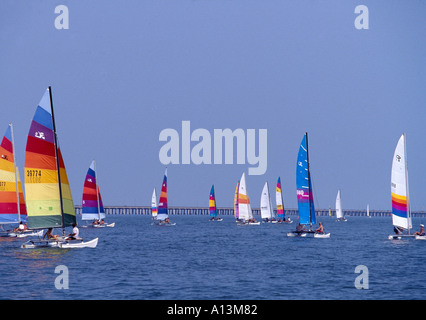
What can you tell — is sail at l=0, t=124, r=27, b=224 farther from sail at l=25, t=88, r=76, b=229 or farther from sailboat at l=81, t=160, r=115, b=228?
sailboat at l=81, t=160, r=115, b=228

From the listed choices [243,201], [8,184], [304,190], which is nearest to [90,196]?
[243,201]

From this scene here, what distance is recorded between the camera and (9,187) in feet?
213

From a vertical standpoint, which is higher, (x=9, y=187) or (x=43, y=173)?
(x=43, y=173)

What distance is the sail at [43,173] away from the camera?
45938 millimetres

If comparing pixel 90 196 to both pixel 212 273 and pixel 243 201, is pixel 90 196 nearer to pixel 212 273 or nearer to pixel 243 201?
pixel 243 201

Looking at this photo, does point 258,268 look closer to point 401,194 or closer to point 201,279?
point 201,279

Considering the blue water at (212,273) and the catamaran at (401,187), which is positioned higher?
the catamaran at (401,187)

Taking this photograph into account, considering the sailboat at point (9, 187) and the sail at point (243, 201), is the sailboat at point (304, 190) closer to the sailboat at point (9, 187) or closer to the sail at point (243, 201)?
the sailboat at point (9, 187)

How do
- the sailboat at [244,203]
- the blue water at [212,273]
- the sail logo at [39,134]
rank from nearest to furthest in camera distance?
the blue water at [212,273], the sail logo at [39,134], the sailboat at [244,203]

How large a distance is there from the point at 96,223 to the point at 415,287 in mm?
71244

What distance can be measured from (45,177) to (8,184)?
786 inches

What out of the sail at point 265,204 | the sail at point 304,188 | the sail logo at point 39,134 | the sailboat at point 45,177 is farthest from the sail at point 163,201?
the sail logo at point 39,134

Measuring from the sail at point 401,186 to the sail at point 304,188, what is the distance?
10.6 m

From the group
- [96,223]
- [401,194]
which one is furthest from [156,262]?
[96,223]
